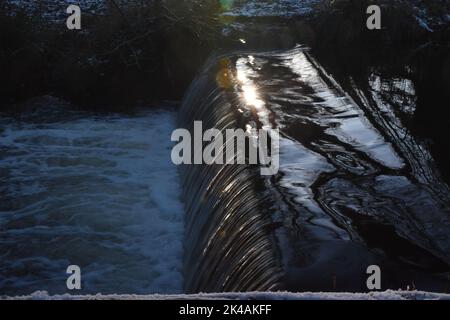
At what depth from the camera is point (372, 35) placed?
1209 cm

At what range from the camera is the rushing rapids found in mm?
3789

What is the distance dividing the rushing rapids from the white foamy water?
15.5 inches

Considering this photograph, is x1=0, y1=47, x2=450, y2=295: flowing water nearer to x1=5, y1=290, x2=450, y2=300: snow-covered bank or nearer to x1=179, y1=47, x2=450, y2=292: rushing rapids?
x1=179, y1=47, x2=450, y2=292: rushing rapids

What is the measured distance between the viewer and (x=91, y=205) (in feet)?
24.4

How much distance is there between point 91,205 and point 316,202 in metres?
3.54

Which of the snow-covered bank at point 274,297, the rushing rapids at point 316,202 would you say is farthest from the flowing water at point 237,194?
the snow-covered bank at point 274,297

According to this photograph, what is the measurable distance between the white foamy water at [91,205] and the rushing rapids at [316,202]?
0.39 metres

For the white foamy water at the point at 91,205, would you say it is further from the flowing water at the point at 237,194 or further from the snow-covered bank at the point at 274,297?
the snow-covered bank at the point at 274,297

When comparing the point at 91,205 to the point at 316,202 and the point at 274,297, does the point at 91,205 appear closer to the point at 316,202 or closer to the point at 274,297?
the point at 316,202

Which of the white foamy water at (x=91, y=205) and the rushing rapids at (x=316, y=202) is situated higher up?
the rushing rapids at (x=316, y=202)

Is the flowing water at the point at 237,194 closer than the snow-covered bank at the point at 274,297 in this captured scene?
No

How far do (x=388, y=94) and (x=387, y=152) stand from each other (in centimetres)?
325

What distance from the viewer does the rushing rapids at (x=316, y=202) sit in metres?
3.79
